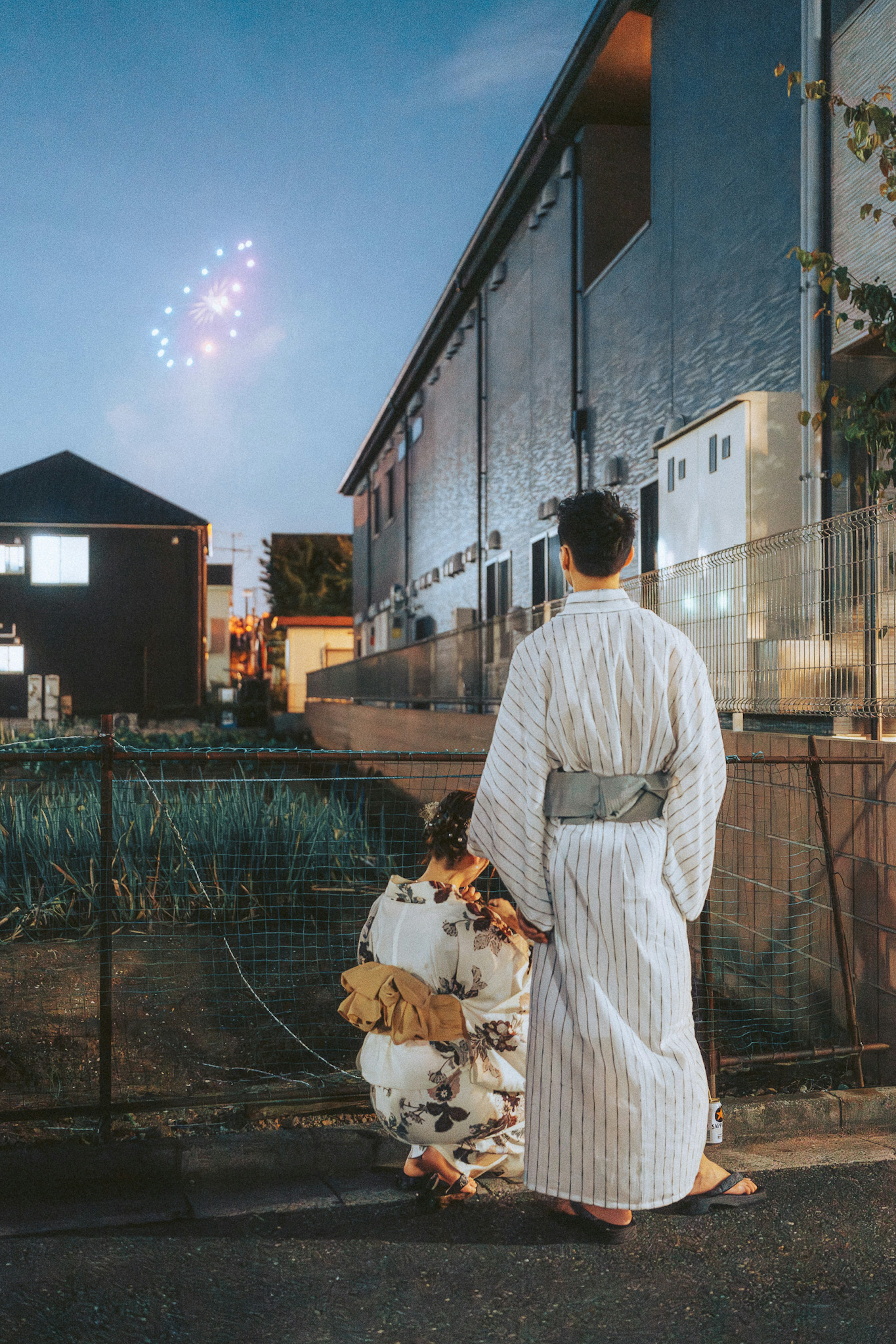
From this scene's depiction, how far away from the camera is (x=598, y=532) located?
3066mm

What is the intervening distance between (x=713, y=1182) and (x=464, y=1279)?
0.84 metres

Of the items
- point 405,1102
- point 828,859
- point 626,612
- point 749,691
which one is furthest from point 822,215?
point 405,1102

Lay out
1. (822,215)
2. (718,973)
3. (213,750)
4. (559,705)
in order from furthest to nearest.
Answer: (822,215) → (718,973) → (213,750) → (559,705)

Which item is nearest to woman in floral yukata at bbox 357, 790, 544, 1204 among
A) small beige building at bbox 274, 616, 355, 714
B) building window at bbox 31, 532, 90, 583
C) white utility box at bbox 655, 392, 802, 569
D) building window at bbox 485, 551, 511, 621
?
white utility box at bbox 655, 392, 802, 569

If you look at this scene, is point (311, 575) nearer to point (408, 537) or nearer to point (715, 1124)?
point (408, 537)

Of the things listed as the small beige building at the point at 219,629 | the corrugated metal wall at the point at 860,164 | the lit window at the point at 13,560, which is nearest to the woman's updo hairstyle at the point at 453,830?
the corrugated metal wall at the point at 860,164

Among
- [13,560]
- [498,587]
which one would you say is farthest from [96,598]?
[498,587]

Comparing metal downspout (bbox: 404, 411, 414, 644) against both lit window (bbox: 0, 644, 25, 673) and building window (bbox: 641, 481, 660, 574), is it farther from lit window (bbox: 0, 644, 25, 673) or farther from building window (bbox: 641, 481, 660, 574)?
building window (bbox: 641, 481, 660, 574)

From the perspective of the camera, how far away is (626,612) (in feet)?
9.86

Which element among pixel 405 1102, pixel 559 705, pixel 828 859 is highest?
pixel 559 705

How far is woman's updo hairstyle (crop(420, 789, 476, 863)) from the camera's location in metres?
3.26

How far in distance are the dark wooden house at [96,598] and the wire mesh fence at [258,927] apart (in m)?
21.1

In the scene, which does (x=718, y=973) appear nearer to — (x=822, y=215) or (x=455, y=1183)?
(x=455, y=1183)

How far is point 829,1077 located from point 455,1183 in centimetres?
192
